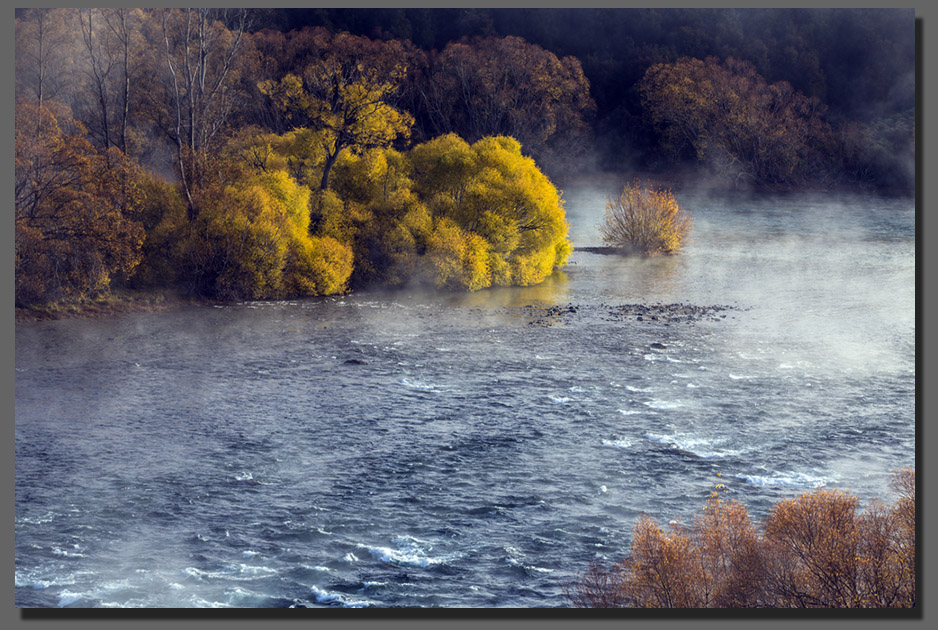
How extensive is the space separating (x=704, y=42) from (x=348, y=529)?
58.4 m

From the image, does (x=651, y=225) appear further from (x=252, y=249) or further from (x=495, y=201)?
(x=252, y=249)

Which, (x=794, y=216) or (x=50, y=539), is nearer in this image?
(x=50, y=539)

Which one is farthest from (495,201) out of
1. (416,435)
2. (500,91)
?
(500,91)

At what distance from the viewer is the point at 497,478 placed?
22.2m

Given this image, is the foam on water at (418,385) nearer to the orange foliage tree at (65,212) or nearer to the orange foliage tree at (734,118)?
the orange foliage tree at (65,212)

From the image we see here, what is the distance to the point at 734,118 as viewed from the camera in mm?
75875

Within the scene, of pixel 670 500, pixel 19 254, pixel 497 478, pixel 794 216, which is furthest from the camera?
pixel 794 216

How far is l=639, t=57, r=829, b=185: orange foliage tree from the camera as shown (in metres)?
71.1

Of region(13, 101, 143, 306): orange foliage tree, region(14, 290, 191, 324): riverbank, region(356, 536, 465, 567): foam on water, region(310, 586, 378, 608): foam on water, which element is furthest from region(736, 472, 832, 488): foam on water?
region(14, 290, 191, 324): riverbank

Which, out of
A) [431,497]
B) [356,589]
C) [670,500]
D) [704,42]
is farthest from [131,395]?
[704,42]

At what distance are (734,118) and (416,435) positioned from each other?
58016 mm

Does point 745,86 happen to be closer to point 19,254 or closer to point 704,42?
point 704,42

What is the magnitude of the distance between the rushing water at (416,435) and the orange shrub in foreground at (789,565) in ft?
9.29

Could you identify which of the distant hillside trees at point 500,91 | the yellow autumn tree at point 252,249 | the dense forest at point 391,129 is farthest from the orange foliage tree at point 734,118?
the yellow autumn tree at point 252,249
